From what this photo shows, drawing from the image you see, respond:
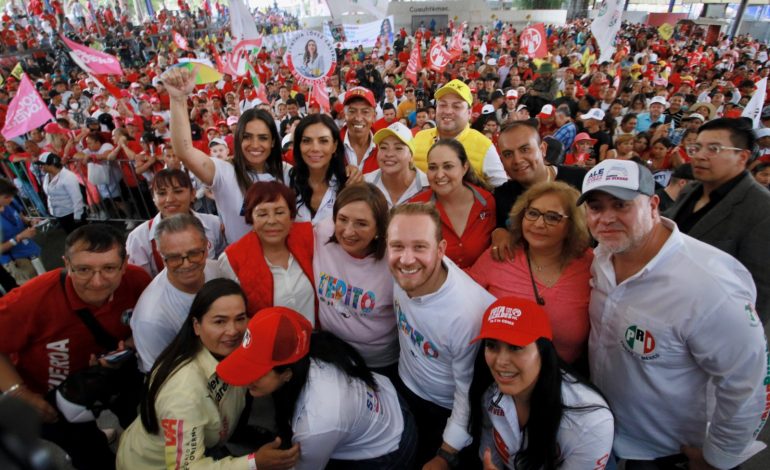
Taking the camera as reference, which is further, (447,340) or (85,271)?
(85,271)

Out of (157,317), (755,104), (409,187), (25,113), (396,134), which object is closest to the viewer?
(157,317)

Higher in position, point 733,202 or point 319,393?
point 733,202

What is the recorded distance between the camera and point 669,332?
1.85m

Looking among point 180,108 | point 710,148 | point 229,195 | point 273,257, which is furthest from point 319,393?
point 710,148

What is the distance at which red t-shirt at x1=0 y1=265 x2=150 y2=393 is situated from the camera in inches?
93.4

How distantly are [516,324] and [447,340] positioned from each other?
0.45 meters

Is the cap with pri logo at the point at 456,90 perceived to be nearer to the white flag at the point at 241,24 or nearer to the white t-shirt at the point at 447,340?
the white t-shirt at the point at 447,340

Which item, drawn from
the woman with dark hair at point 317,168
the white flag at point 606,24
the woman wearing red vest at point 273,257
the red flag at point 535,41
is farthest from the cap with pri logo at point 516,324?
the red flag at point 535,41

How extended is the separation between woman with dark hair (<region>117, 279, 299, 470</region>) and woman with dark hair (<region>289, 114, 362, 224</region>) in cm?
115

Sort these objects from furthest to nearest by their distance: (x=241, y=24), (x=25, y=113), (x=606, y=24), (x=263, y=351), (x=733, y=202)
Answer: (x=606, y=24)
(x=241, y=24)
(x=25, y=113)
(x=733, y=202)
(x=263, y=351)

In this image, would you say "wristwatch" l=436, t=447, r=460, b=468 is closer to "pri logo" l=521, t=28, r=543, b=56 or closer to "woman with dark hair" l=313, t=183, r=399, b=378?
"woman with dark hair" l=313, t=183, r=399, b=378

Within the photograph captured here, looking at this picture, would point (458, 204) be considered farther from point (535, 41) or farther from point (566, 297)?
point (535, 41)

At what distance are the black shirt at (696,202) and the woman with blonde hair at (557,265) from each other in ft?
3.76

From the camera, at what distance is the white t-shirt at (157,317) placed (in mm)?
2451
